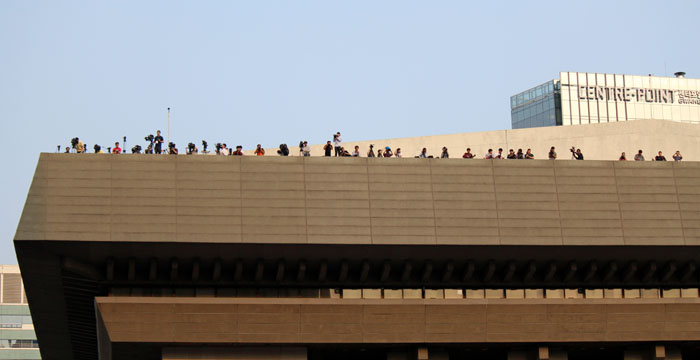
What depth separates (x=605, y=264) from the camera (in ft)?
171

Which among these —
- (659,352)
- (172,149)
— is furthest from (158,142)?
(659,352)

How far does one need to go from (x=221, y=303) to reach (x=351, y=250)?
5732 mm

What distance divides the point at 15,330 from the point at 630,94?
70.1 metres

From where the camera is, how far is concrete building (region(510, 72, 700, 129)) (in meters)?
118

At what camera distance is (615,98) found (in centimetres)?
11856

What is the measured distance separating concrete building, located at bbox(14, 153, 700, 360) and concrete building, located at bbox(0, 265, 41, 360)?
81570 mm

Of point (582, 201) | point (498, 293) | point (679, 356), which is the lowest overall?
point (679, 356)

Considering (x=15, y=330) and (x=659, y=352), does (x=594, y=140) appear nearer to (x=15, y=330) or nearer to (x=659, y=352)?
(x=659, y=352)

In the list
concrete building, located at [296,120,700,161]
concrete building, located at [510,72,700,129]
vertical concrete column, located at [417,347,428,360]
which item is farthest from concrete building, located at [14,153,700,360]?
concrete building, located at [510,72,700,129]

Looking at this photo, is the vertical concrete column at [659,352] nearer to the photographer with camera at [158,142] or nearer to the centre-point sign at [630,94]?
the photographer with camera at [158,142]

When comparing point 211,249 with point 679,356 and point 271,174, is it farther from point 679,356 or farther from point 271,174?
point 679,356

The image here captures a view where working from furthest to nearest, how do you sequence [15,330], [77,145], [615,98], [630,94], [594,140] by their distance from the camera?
[15,330]
[615,98]
[630,94]
[594,140]
[77,145]

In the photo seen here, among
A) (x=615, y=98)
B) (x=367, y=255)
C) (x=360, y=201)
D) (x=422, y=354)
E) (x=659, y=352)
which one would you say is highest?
(x=615, y=98)

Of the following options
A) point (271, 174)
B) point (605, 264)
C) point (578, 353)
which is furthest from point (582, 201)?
point (271, 174)
